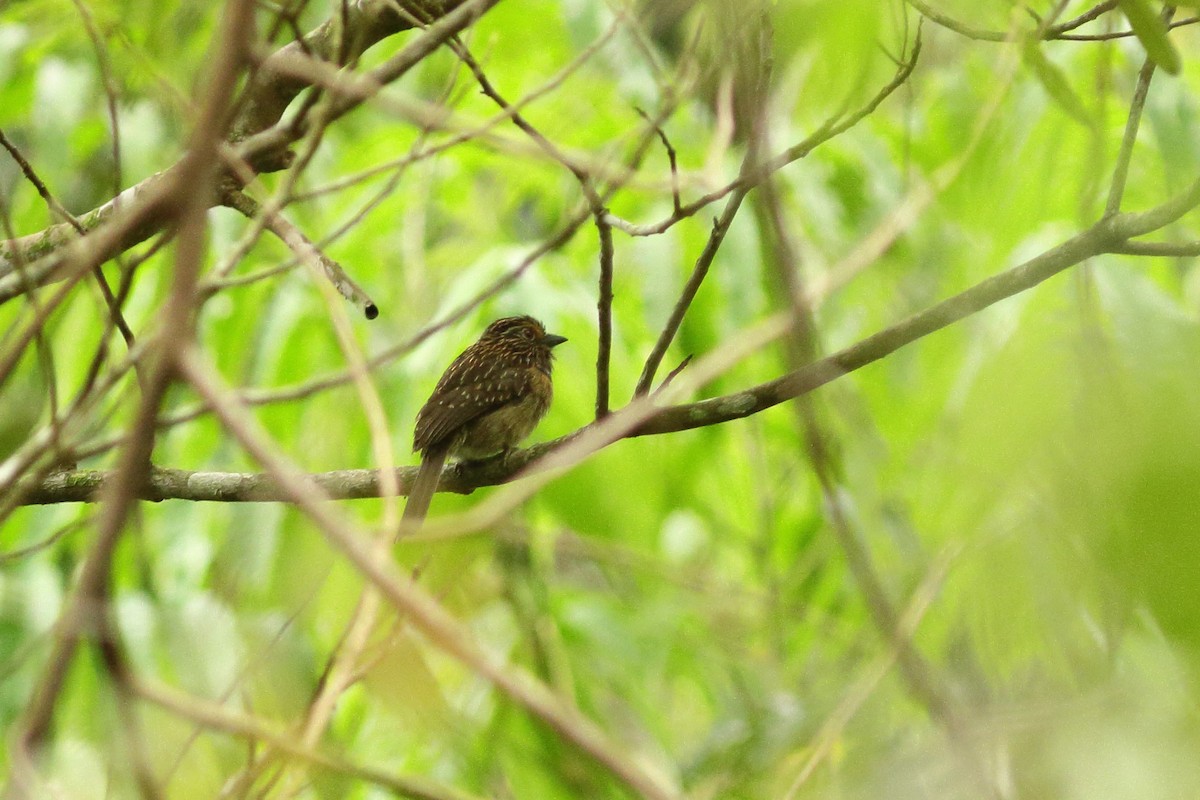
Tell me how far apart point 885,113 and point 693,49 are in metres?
2.82

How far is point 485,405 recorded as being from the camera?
15.4ft

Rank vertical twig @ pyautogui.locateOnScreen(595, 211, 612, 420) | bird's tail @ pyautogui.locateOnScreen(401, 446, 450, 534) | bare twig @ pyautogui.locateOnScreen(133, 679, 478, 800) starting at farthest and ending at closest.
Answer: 1. bird's tail @ pyautogui.locateOnScreen(401, 446, 450, 534)
2. vertical twig @ pyautogui.locateOnScreen(595, 211, 612, 420)
3. bare twig @ pyautogui.locateOnScreen(133, 679, 478, 800)

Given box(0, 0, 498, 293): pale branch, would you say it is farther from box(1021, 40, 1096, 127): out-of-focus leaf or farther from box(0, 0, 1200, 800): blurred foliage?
box(1021, 40, 1096, 127): out-of-focus leaf

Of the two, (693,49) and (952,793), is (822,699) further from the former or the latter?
(693,49)

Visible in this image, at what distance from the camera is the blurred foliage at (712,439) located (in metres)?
1.24

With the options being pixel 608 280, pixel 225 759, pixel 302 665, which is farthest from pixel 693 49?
pixel 225 759

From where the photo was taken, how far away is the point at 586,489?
161 inches

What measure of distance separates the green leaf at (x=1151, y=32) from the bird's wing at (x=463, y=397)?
11.1ft

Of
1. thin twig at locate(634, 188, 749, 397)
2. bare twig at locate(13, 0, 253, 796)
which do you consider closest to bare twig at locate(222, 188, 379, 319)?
thin twig at locate(634, 188, 749, 397)

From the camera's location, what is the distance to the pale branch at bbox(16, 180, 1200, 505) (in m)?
2.29

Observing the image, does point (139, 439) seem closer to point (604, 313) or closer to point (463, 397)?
point (604, 313)

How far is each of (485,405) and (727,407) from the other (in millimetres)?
1959

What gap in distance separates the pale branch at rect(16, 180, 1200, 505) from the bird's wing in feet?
1.56

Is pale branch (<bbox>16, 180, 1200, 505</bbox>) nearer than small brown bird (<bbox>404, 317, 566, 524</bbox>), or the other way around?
pale branch (<bbox>16, 180, 1200, 505</bbox>)
